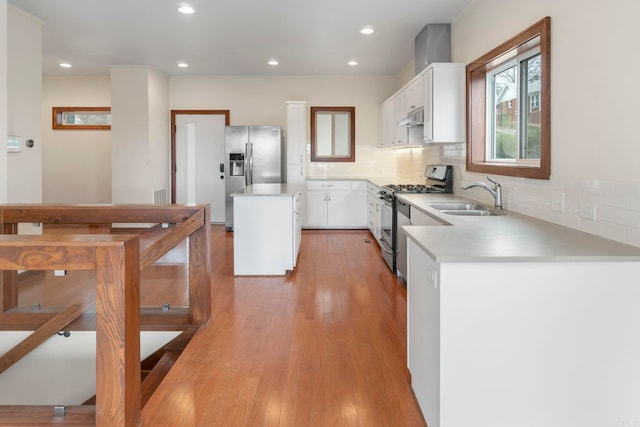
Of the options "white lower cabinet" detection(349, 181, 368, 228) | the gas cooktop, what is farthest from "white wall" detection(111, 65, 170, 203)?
the gas cooktop

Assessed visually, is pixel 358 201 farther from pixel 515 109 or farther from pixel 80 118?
pixel 80 118

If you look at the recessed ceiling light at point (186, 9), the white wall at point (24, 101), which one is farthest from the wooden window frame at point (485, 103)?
the white wall at point (24, 101)

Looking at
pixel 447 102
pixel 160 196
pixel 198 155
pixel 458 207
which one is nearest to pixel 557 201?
pixel 458 207

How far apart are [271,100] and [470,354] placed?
290 inches

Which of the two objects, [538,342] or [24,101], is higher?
[24,101]

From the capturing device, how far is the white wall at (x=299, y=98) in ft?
27.8

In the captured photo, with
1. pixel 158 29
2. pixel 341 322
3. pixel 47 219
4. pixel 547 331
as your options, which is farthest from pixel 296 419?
pixel 158 29

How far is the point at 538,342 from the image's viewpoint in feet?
5.87

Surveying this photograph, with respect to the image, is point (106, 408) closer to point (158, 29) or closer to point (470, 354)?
point (470, 354)

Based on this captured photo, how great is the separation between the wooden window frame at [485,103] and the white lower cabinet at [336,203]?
358 cm

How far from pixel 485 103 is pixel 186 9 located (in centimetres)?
309

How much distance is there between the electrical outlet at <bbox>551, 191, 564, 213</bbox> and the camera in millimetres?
2789

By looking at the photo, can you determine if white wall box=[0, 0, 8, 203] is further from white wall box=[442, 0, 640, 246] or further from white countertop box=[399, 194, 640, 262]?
white wall box=[442, 0, 640, 246]

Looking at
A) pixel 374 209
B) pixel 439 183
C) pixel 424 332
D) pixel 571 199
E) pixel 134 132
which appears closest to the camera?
pixel 424 332
